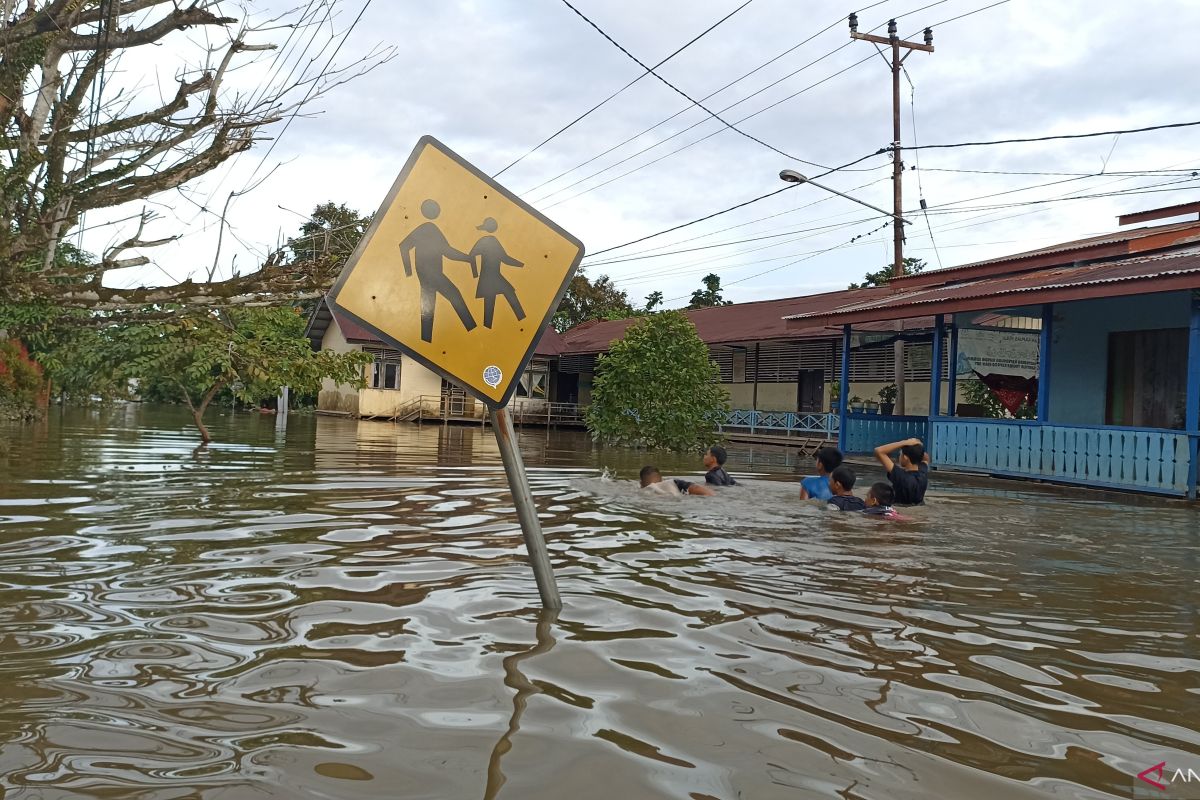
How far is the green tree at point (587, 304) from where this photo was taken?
50.6m

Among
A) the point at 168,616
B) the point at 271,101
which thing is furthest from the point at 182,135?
the point at 168,616

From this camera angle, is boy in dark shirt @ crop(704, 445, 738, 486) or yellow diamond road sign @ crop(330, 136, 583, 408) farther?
boy in dark shirt @ crop(704, 445, 738, 486)

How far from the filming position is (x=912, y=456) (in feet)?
35.0

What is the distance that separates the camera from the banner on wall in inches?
632

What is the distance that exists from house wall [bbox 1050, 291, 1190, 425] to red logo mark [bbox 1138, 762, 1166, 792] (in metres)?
13.5

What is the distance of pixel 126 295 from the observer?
27.8ft

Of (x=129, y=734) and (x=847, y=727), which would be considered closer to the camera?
(x=129, y=734)

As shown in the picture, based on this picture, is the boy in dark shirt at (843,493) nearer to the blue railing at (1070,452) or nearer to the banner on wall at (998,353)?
the blue railing at (1070,452)

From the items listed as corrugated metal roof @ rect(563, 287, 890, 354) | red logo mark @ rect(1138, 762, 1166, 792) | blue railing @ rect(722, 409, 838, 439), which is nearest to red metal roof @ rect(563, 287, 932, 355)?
corrugated metal roof @ rect(563, 287, 890, 354)

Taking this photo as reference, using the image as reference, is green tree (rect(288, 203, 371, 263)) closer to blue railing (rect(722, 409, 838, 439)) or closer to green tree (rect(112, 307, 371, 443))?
green tree (rect(112, 307, 371, 443))

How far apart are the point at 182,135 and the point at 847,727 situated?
822 cm

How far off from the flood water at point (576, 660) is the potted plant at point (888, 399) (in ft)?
58.9

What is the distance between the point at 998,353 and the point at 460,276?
14.7 m

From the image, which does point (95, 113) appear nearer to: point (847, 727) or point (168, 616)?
point (168, 616)
